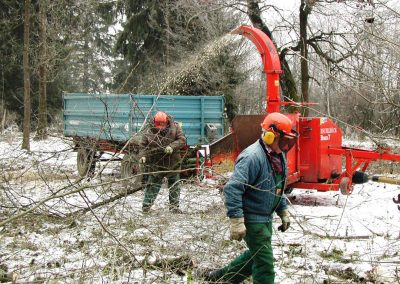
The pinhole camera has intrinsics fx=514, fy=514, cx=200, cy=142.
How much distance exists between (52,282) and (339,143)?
5.59 m

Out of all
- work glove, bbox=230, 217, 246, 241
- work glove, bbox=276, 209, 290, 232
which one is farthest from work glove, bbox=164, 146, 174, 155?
work glove, bbox=230, 217, 246, 241

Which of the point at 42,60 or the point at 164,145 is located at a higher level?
the point at 42,60

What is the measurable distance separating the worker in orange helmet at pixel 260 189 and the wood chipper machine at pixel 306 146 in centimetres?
352

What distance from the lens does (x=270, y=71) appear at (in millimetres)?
8164

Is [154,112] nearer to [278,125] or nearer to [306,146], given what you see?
[306,146]

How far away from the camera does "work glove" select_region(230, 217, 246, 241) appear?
400cm

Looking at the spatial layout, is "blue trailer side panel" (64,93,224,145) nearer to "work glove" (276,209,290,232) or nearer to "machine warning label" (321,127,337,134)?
"machine warning label" (321,127,337,134)

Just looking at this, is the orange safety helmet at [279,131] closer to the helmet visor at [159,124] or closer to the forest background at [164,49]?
the helmet visor at [159,124]

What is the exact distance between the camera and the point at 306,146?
8148mm

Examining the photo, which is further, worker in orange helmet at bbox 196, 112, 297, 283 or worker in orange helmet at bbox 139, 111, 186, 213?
worker in orange helmet at bbox 139, 111, 186, 213

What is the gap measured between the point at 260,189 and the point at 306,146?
4.18 m

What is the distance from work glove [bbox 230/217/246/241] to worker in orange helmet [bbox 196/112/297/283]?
3 cm

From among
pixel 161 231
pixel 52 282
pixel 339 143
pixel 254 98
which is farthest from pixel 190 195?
pixel 254 98

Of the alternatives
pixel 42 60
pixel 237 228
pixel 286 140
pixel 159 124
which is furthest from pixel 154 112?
pixel 42 60
